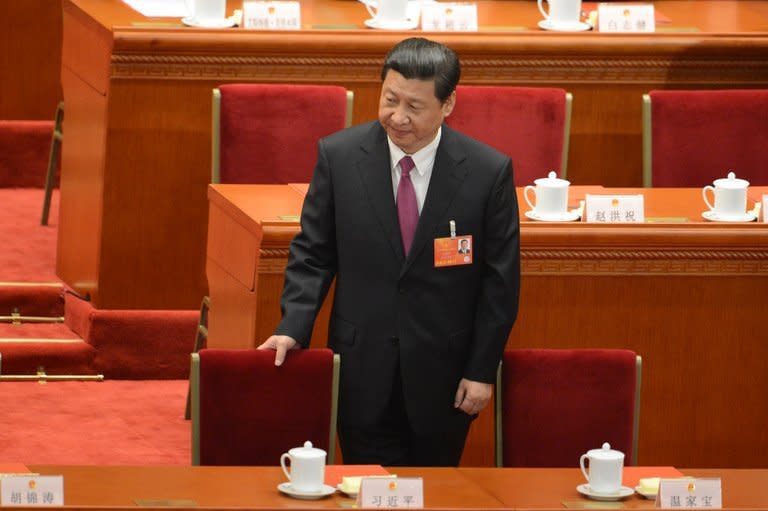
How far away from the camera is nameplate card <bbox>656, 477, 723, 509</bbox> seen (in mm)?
2689

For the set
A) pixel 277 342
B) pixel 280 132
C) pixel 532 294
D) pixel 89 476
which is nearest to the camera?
pixel 89 476

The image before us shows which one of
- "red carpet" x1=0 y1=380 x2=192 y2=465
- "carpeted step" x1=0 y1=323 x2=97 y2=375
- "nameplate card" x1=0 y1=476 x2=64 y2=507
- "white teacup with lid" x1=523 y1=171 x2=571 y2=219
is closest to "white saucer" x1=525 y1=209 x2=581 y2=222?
"white teacup with lid" x1=523 y1=171 x2=571 y2=219

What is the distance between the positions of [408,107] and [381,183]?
0.16 m

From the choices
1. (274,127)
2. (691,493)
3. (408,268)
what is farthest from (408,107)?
(274,127)

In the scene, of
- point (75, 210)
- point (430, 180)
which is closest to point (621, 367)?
point (430, 180)

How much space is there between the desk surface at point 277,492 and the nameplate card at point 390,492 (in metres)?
0.04

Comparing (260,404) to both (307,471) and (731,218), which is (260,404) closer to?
(307,471)

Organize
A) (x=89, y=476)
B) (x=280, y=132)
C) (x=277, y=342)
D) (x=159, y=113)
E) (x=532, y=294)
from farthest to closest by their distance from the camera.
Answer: (x=159, y=113)
(x=280, y=132)
(x=532, y=294)
(x=277, y=342)
(x=89, y=476)

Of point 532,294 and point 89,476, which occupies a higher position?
point 532,294

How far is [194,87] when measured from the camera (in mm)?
4754

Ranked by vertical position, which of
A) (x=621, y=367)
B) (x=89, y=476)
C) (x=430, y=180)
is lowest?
(x=89, y=476)

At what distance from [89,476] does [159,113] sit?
2.14 m

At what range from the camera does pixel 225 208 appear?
397 cm

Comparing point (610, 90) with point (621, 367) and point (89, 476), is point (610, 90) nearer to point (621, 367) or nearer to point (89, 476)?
point (621, 367)
